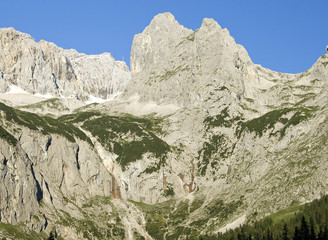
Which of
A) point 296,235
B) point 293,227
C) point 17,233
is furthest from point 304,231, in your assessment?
point 17,233

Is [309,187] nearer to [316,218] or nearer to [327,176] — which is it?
[327,176]

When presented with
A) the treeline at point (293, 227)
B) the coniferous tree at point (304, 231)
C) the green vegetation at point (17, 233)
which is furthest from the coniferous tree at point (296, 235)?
the green vegetation at point (17, 233)

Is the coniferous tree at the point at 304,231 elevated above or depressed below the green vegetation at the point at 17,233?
below

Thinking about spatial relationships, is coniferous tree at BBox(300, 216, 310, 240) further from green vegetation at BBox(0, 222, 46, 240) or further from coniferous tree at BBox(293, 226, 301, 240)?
green vegetation at BBox(0, 222, 46, 240)

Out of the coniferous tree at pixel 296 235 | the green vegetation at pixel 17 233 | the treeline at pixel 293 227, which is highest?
the green vegetation at pixel 17 233

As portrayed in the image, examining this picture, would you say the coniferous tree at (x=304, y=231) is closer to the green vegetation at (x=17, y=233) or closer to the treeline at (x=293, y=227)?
the treeline at (x=293, y=227)

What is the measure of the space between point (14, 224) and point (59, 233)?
18.6m

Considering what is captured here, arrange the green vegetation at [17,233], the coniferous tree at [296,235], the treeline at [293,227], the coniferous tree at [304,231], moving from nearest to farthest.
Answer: the coniferous tree at [304,231] < the coniferous tree at [296,235] < the treeline at [293,227] < the green vegetation at [17,233]

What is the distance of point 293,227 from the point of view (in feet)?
546

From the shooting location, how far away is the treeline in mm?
157500

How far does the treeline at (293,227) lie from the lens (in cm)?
15750

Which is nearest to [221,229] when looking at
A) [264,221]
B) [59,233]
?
[264,221]

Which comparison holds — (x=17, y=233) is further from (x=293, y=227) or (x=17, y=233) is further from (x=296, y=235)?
(x=296, y=235)

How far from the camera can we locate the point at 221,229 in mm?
199375
